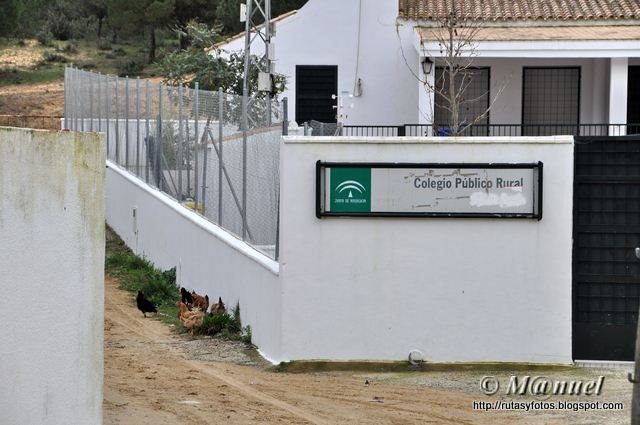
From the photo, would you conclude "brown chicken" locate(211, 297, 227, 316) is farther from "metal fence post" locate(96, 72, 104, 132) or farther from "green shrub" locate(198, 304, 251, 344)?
"metal fence post" locate(96, 72, 104, 132)

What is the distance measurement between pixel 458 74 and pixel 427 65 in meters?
0.88

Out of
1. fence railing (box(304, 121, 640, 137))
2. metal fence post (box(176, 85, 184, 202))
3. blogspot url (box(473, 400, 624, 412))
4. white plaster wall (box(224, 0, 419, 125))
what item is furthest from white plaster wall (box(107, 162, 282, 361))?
white plaster wall (box(224, 0, 419, 125))

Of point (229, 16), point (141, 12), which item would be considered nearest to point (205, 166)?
point (229, 16)

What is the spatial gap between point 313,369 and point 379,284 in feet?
3.63

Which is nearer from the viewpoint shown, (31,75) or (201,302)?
(201,302)

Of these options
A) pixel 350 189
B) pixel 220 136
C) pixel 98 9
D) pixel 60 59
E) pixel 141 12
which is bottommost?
pixel 350 189

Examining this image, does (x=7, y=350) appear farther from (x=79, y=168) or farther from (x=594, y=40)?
(x=594, y=40)

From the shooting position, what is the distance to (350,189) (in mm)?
12320

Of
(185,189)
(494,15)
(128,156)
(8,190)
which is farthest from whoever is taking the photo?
(494,15)

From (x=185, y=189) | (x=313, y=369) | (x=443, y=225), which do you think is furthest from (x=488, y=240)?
(x=185, y=189)

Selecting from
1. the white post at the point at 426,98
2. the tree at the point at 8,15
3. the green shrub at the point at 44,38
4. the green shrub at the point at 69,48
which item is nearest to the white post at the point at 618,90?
the white post at the point at 426,98

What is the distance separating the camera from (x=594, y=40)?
25250 mm

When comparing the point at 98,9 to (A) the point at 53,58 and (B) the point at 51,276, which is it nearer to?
(A) the point at 53,58

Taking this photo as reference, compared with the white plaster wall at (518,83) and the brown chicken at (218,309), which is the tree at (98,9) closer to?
the white plaster wall at (518,83)
